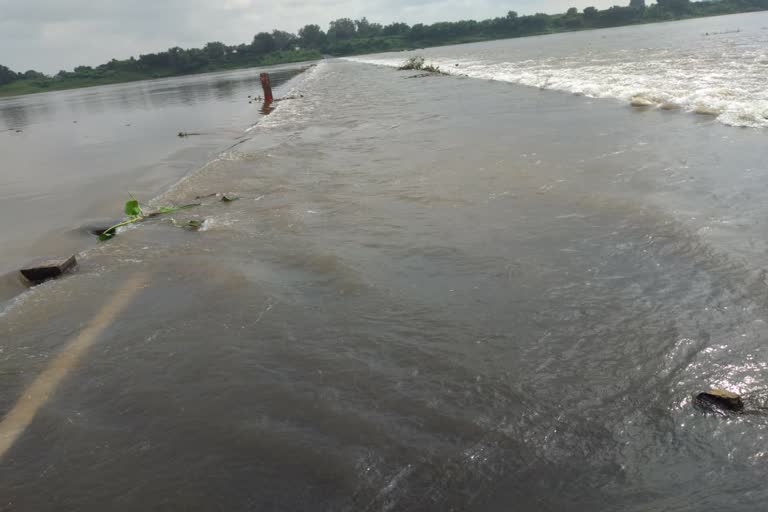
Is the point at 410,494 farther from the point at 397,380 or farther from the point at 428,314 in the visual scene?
the point at 428,314

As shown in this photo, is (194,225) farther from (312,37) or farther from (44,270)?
(312,37)

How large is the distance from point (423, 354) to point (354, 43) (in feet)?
468

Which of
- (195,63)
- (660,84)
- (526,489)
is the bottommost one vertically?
(526,489)

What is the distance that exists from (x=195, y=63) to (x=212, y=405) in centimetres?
12686

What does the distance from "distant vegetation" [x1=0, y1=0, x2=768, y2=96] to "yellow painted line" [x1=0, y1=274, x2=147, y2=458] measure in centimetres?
11240

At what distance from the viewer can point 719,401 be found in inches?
90.6

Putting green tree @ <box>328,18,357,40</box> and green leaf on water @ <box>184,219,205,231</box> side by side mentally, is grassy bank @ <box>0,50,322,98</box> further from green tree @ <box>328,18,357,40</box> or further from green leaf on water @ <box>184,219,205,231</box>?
green leaf on water @ <box>184,219,205,231</box>

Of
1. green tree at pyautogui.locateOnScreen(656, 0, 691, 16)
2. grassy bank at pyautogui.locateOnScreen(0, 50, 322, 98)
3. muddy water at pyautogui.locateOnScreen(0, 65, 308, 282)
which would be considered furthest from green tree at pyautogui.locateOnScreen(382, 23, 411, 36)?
muddy water at pyautogui.locateOnScreen(0, 65, 308, 282)

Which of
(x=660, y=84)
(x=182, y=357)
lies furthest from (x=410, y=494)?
(x=660, y=84)

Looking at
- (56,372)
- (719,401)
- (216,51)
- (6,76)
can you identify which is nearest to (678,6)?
(216,51)

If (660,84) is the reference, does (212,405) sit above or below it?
below

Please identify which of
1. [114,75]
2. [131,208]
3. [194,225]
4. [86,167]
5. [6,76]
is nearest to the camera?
[194,225]

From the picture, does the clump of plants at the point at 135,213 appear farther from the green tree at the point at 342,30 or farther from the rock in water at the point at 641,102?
the green tree at the point at 342,30

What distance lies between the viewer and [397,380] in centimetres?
281
